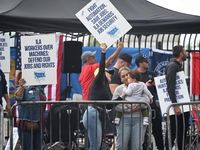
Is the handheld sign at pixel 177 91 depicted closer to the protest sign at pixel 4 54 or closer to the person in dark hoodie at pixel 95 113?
the person in dark hoodie at pixel 95 113

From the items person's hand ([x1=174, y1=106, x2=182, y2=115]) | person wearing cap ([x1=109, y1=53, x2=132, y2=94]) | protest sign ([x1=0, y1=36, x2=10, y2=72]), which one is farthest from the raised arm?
protest sign ([x1=0, y1=36, x2=10, y2=72])

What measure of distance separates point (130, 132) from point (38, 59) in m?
1.74

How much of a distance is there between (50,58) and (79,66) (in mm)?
2090

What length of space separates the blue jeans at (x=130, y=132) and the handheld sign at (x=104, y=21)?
1.23 metres

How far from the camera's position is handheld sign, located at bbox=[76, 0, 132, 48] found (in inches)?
317

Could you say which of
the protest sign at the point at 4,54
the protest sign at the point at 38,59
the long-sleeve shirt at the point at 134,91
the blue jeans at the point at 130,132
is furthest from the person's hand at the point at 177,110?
the protest sign at the point at 4,54

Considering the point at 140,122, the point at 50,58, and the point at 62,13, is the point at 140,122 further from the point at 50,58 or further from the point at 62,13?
the point at 62,13

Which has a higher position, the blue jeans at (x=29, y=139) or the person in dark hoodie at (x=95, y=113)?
the person in dark hoodie at (x=95, y=113)

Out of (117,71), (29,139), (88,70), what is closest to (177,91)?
(117,71)

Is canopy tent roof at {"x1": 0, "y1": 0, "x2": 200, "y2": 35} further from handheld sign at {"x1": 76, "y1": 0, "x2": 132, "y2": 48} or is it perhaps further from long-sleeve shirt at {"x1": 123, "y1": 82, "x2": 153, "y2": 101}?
long-sleeve shirt at {"x1": 123, "y1": 82, "x2": 153, "y2": 101}

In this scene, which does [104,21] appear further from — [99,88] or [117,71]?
[117,71]

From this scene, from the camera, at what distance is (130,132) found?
7.83 m

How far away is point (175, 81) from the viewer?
8602mm

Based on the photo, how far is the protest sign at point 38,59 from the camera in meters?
7.64
